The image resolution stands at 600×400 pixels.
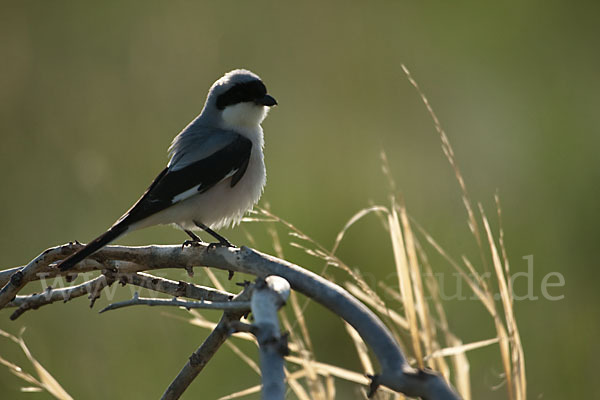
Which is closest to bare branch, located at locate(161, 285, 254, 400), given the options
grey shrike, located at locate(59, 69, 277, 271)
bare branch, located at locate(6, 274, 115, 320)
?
bare branch, located at locate(6, 274, 115, 320)

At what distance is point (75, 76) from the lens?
5.12 meters

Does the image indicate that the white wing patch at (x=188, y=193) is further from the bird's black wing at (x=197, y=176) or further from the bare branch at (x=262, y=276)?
the bare branch at (x=262, y=276)

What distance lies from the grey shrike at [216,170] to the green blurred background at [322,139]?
1.76ft

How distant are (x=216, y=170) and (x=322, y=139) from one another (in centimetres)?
208

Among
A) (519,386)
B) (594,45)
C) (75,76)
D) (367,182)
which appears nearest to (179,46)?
(75,76)

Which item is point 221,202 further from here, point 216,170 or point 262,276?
point 262,276

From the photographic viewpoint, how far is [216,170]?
8.20 ft

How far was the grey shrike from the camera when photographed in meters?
2.38

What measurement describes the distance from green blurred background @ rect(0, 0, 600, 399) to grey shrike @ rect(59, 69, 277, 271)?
1.76 ft

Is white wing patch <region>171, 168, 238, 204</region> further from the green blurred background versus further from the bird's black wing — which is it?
the green blurred background

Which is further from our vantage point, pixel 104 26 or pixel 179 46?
pixel 104 26

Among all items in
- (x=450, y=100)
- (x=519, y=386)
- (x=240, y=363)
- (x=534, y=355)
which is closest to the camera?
(x=519, y=386)

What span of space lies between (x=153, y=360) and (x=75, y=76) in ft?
8.18

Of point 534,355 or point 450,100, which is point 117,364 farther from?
point 450,100
